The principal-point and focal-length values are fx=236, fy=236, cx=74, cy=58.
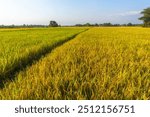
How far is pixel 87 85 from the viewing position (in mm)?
2713

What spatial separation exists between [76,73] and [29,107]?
1262mm

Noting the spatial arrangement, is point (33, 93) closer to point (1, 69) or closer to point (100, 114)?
point (100, 114)

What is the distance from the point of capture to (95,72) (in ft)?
11.0

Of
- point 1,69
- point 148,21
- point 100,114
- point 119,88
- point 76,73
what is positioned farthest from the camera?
point 148,21

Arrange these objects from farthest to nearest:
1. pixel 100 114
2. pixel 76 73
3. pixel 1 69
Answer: pixel 1 69, pixel 76 73, pixel 100 114

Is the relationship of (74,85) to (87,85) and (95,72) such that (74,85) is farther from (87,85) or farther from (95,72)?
(95,72)

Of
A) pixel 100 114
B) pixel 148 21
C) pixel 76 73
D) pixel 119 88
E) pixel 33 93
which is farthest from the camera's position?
pixel 148 21

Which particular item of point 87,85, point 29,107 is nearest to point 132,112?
point 87,85

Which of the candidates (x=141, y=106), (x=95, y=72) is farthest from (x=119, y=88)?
(x=95, y=72)

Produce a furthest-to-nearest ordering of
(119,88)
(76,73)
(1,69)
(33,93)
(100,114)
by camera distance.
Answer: (1,69) < (76,73) < (119,88) < (33,93) < (100,114)

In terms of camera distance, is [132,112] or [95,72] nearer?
[132,112]

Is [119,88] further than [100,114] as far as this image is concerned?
Yes

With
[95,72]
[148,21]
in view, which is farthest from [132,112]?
[148,21]

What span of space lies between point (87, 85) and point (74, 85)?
0.15 m
